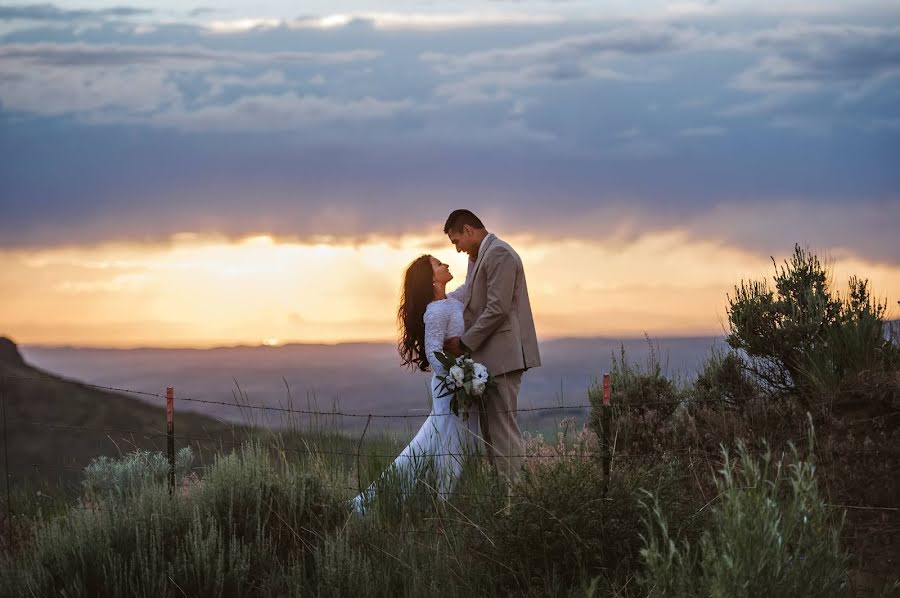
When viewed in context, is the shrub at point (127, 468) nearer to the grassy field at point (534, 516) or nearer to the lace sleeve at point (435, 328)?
the grassy field at point (534, 516)

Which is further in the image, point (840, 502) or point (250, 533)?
point (840, 502)

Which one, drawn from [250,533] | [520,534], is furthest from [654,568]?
[250,533]

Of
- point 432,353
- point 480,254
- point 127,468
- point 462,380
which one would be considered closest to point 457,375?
point 462,380

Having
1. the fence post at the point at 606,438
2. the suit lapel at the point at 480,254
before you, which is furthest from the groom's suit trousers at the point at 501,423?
the fence post at the point at 606,438

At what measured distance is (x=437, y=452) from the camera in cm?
743

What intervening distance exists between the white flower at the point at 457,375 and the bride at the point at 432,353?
22 centimetres

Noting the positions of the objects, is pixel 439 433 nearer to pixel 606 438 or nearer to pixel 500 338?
pixel 500 338

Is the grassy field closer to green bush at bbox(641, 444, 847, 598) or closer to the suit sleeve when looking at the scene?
green bush at bbox(641, 444, 847, 598)

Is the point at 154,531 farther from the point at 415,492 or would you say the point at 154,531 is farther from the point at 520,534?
the point at 520,534

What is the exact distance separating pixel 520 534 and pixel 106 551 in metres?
2.64

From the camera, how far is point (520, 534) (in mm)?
5438

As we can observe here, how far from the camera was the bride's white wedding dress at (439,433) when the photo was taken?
7.30 metres

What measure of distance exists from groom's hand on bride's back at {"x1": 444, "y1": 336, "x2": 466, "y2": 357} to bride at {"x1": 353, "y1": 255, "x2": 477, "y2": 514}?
4 cm

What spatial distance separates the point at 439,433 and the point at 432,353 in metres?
0.68
